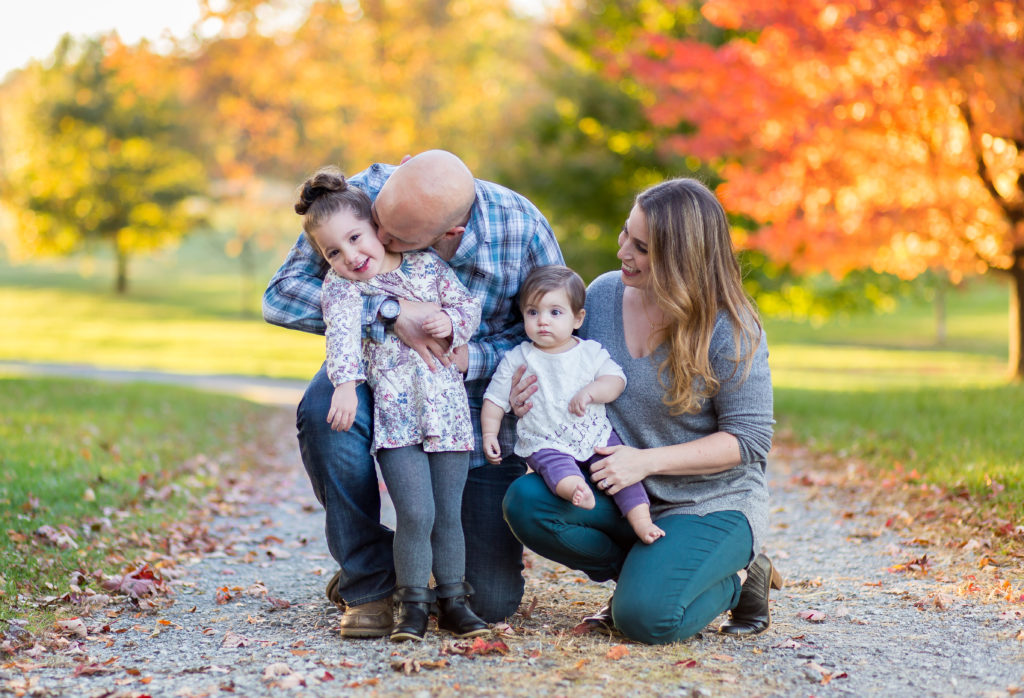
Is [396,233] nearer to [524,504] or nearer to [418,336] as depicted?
[418,336]

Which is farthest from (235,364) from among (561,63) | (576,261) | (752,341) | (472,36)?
(752,341)

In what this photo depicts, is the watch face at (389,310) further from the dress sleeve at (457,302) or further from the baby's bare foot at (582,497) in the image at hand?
the baby's bare foot at (582,497)

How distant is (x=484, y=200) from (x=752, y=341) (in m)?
1.13

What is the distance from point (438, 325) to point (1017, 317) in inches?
365

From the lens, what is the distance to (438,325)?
345cm

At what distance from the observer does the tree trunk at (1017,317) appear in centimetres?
1038

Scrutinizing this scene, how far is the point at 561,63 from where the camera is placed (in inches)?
631

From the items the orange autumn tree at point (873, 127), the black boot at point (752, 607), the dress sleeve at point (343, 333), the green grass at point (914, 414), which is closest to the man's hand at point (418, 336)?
the dress sleeve at point (343, 333)

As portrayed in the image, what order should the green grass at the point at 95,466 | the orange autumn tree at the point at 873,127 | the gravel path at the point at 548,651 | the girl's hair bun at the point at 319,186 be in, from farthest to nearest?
1. the orange autumn tree at the point at 873,127
2. the green grass at the point at 95,466
3. the girl's hair bun at the point at 319,186
4. the gravel path at the point at 548,651

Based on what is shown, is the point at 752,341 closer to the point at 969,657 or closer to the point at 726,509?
the point at 726,509

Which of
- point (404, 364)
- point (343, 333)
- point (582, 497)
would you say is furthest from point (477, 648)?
point (343, 333)

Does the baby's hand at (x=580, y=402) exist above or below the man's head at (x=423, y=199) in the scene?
below

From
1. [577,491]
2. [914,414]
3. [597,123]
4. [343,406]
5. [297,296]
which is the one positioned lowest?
[914,414]

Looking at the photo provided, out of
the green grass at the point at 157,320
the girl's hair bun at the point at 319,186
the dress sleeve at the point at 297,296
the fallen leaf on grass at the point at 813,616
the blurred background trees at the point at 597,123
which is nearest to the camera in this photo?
the girl's hair bun at the point at 319,186
